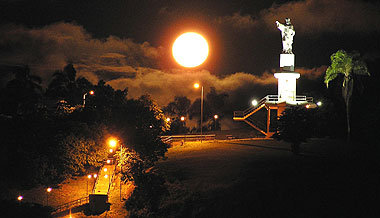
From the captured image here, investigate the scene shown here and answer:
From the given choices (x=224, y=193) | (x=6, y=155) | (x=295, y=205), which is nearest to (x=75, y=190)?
(x=6, y=155)

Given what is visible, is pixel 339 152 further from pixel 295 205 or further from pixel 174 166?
pixel 174 166

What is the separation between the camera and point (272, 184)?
2250cm

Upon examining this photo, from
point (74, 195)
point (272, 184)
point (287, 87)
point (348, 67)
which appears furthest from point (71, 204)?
point (348, 67)

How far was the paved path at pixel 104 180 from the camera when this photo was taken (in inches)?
1018

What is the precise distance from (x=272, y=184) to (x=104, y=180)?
1490cm

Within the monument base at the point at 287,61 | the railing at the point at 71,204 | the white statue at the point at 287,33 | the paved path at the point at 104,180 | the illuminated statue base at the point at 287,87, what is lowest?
the railing at the point at 71,204

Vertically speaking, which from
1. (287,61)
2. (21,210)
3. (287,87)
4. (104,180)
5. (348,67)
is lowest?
(21,210)

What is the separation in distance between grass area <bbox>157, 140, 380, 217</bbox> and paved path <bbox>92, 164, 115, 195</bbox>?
486 centimetres

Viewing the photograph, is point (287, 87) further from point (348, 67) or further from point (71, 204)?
point (71, 204)

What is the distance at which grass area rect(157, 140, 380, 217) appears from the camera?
19.8 meters

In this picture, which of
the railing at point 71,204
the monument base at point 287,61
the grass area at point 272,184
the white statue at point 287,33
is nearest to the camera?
the grass area at point 272,184

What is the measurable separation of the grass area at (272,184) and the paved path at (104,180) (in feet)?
15.9

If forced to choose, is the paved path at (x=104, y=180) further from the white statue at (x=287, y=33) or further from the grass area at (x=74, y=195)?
the white statue at (x=287, y=33)

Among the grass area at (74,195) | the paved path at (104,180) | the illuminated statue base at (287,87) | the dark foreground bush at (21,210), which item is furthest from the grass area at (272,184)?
the illuminated statue base at (287,87)
